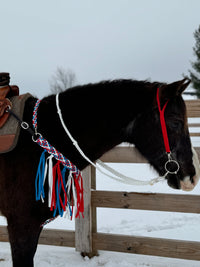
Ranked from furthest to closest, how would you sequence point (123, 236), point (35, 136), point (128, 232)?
point (128, 232)
point (123, 236)
point (35, 136)

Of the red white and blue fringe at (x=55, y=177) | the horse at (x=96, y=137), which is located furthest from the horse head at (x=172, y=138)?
the red white and blue fringe at (x=55, y=177)

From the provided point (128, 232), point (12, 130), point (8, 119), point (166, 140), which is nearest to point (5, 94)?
point (8, 119)

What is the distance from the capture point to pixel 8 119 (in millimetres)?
2006

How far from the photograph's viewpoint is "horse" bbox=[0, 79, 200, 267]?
1.83 m

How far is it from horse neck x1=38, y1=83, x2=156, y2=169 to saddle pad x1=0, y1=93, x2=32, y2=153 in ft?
0.52

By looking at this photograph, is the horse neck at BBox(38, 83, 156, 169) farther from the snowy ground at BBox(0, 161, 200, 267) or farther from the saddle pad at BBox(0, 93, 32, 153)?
the snowy ground at BBox(0, 161, 200, 267)

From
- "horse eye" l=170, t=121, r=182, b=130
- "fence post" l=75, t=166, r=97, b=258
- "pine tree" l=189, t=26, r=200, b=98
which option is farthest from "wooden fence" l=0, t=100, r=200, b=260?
"pine tree" l=189, t=26, r=200, b=98

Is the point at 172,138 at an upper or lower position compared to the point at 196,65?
upper

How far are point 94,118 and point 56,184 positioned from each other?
21.9 inches

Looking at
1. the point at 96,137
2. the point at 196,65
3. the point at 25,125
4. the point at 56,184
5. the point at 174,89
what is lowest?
the point at 196,65

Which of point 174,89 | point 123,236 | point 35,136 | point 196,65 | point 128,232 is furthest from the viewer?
point 196,65

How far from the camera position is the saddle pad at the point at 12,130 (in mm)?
1882

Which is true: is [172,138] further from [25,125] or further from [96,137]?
[25,125]

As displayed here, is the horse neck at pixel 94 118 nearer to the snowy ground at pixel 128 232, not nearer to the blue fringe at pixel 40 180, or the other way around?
the blue fringe at pixel 40 180
